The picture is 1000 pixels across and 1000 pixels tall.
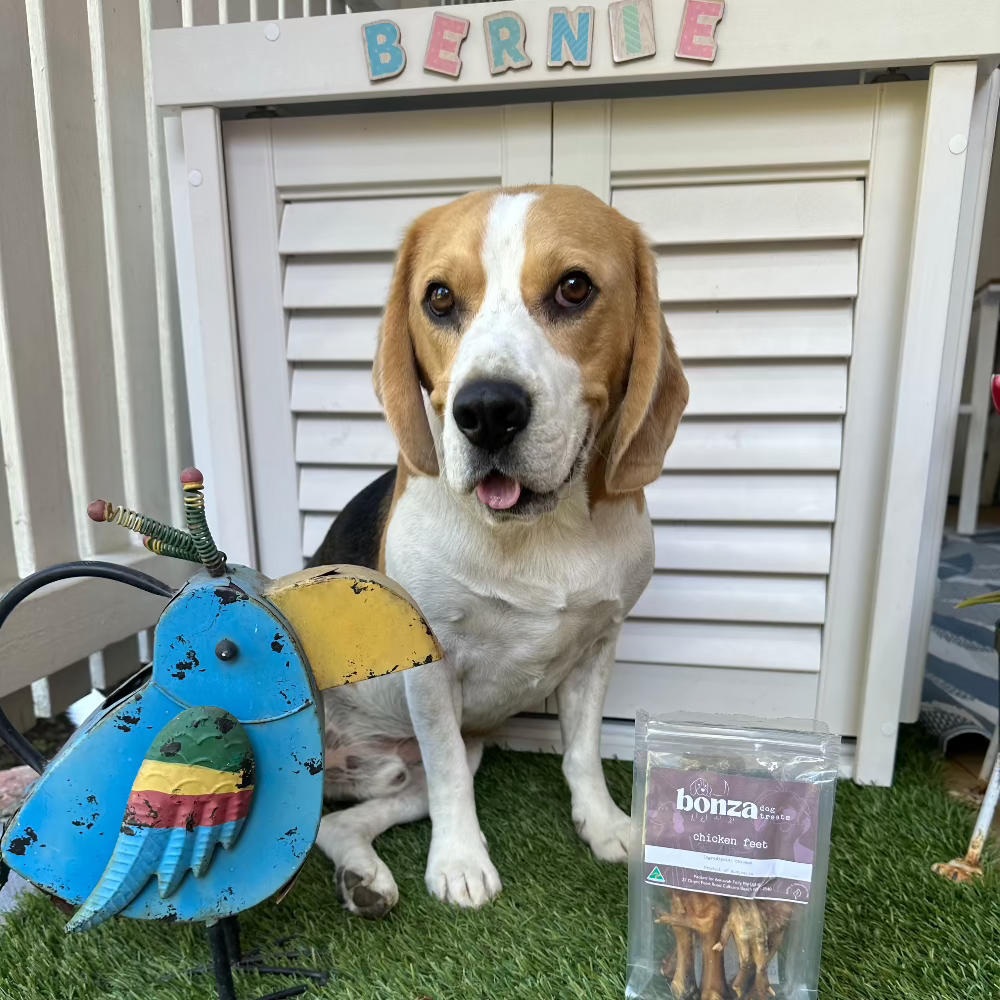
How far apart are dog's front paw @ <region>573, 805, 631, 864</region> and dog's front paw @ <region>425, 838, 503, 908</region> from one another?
20 cm

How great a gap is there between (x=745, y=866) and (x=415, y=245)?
3.46 ft

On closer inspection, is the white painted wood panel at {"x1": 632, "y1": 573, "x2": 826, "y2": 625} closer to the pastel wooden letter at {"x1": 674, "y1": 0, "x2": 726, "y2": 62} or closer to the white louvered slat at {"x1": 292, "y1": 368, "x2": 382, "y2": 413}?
the white louvered slat at {"x1": 292, "y1": 368, "x2": 382, "y2": 413}

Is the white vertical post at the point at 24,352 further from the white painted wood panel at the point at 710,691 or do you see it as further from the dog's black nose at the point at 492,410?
the white painted wood panel at the point at 710,691

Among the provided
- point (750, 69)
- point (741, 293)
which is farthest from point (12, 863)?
point (750, 69)

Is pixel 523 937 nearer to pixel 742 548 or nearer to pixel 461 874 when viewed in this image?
pixel 461 874

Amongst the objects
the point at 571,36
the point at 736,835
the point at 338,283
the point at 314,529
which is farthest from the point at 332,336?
the point at 736,835

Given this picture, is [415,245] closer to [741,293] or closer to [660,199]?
[660,199]

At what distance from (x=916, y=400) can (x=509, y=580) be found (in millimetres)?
924

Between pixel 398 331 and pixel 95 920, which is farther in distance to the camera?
pixel 398 331

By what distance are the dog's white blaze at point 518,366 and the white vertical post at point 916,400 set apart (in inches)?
32.1

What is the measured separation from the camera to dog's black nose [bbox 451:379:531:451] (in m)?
0.95

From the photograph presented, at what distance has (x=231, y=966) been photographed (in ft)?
3.32

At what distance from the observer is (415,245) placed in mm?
1253

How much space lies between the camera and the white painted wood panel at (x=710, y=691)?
1.72m
